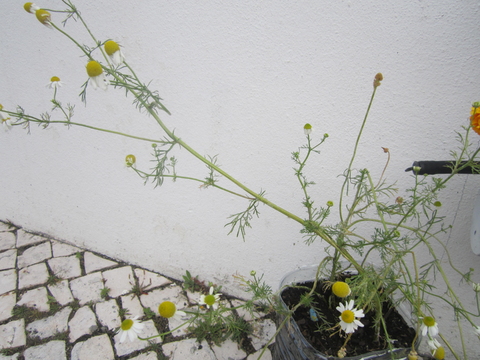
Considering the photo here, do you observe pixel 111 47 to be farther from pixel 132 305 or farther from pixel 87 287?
→ pixel 87 287

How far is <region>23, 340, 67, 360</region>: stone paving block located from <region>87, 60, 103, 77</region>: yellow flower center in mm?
1484

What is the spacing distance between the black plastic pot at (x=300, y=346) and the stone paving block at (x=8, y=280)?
173 centimetres

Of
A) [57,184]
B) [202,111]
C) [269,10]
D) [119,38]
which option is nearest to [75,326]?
[57,184]

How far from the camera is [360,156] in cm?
143

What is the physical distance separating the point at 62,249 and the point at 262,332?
154 cm

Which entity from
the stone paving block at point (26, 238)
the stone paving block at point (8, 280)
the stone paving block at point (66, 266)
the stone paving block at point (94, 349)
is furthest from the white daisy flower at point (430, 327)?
the stone paving block at point (26, 238)

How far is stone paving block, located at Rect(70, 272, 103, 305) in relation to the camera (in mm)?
1970

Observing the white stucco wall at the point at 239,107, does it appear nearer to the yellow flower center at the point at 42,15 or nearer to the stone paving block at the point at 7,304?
the stone paving block at the point at 7,304

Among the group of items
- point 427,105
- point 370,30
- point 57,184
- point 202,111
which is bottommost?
point 57,184

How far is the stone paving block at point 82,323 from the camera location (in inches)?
69.3

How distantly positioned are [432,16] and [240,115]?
834 mm

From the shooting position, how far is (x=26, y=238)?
245 cm

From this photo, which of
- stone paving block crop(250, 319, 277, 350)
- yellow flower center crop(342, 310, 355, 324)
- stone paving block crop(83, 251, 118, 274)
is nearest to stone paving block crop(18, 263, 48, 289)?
stone paving block crop(83, 251, 118, 274)

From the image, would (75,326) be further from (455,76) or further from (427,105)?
(455,76)
